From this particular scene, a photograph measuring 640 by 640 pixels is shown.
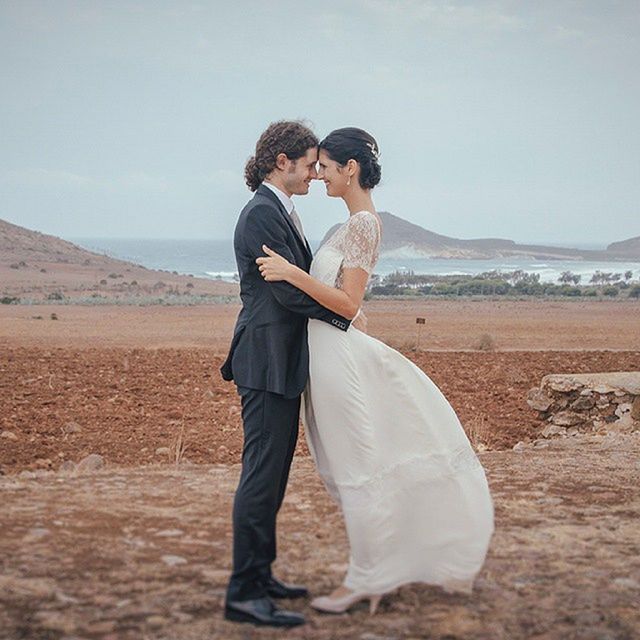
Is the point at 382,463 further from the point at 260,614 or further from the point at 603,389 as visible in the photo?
the point at 603,389

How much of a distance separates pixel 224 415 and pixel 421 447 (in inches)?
264

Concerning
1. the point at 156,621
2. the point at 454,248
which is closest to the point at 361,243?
the point at 156,621

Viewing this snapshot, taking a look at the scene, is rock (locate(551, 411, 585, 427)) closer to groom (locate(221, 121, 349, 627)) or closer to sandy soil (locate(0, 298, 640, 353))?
groom (locate(221, 121, 349, 627))

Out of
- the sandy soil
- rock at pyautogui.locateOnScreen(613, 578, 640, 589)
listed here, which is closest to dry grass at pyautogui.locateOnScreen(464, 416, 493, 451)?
rock at pyautogui.locateOnScreen(613, 578, 640, 589)

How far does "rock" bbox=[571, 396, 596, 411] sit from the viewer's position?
11070mm

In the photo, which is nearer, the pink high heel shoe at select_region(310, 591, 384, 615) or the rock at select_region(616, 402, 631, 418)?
the pink high heel shoe at select_region(310, 591, 384, 615)

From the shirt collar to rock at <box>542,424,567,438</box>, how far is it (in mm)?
6976

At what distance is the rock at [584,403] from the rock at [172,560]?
22.2ft

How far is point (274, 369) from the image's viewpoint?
430 centimetres

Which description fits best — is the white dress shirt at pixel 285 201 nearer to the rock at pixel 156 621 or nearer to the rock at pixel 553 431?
the rock at pixel 156 621

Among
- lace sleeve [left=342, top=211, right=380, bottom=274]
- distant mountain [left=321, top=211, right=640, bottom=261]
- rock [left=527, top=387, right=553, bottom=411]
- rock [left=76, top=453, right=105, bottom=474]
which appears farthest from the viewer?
distant mountain [left=321, top=211, right=640, bottom=261]

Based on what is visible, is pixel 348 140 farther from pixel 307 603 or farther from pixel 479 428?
pixel 479 428

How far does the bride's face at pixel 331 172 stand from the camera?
4.51m

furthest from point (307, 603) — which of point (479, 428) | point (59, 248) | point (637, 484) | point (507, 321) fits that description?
point (59, 248)
